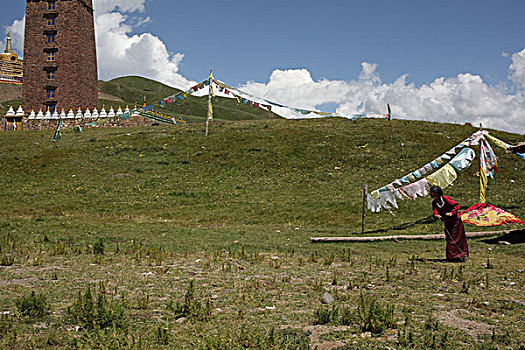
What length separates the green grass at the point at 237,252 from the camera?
6078mm

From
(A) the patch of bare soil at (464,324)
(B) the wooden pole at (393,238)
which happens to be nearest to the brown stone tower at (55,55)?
(B) the wooden pole at (393,238)

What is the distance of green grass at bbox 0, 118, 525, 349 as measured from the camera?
608cm

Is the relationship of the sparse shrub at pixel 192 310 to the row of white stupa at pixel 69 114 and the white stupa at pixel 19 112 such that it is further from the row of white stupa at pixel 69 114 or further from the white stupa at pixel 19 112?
the white stupa at pixel 19 112

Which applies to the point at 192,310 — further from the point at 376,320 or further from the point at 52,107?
the point at 52,107

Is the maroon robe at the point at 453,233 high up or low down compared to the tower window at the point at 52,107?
down

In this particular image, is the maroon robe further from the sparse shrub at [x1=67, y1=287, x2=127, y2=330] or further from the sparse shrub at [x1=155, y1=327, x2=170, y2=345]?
the sparse shrub at [x1=67, y1=287, x2=127, y2=330]

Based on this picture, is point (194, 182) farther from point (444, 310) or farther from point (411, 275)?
point (444, 310)

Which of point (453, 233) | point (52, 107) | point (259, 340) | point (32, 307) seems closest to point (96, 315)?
point (32, 307)

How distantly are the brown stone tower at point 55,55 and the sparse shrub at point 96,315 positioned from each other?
61.6 meters

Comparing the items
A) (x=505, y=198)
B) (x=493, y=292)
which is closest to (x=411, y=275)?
(x=493, y=292)

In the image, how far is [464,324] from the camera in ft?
20.9

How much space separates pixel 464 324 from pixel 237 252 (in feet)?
25.5

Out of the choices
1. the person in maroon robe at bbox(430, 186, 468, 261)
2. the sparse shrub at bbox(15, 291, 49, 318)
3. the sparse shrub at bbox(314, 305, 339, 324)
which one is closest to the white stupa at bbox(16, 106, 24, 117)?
the sparse shrub at bbox(15, 291, 49, 318)

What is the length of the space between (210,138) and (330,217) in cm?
2436
